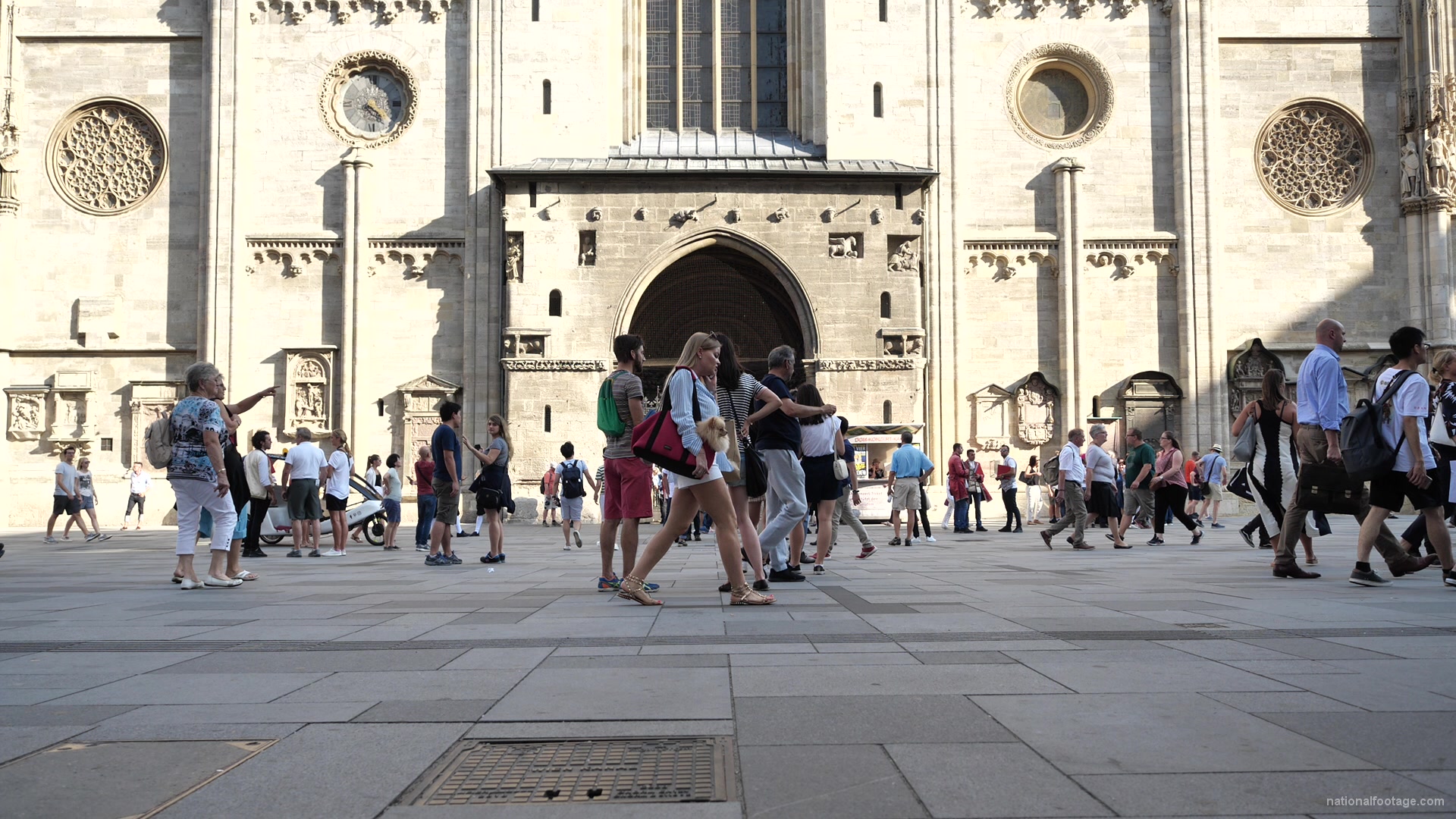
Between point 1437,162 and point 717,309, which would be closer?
point 1437,162

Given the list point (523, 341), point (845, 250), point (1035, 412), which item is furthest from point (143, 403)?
point (1035, 412)

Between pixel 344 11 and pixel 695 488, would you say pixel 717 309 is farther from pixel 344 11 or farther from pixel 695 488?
pixel 695 488

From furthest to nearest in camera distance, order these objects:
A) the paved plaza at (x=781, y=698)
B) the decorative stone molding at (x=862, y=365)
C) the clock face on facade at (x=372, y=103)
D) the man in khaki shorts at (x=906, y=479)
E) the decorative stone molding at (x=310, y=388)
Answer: the clock face on facade at (x=372, y=103), the decorative stone molding at (x=310, y=388), the decorative stone molding at (x=862, y=365), the man in khaki shorts at (x=906, y=479), the paved plaza at (x=781, y=698)

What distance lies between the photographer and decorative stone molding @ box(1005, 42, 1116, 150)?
89.6ft

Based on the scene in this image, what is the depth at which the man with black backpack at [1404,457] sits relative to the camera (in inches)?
305

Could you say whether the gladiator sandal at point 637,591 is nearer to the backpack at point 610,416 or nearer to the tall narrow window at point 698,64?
the backpack at point 610,416

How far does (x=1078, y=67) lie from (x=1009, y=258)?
5.01 m

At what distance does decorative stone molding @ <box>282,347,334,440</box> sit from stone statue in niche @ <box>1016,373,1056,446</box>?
16.1 m

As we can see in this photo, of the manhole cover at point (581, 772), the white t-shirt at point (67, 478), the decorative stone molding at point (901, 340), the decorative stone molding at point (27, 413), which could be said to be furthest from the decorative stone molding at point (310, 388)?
the manhole cover at point (581, 772)

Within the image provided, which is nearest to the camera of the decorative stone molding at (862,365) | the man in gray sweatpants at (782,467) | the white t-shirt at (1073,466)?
the man in gray sweatpants at (782,467)

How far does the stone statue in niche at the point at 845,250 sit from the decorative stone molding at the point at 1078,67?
209 inches

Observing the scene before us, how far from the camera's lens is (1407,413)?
7.79 metres

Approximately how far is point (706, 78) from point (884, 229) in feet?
20.4

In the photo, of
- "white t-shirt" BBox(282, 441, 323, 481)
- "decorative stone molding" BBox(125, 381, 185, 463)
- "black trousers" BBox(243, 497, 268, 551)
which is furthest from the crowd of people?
"decorative stone molding" BBox(125, 381, 185, 463)
